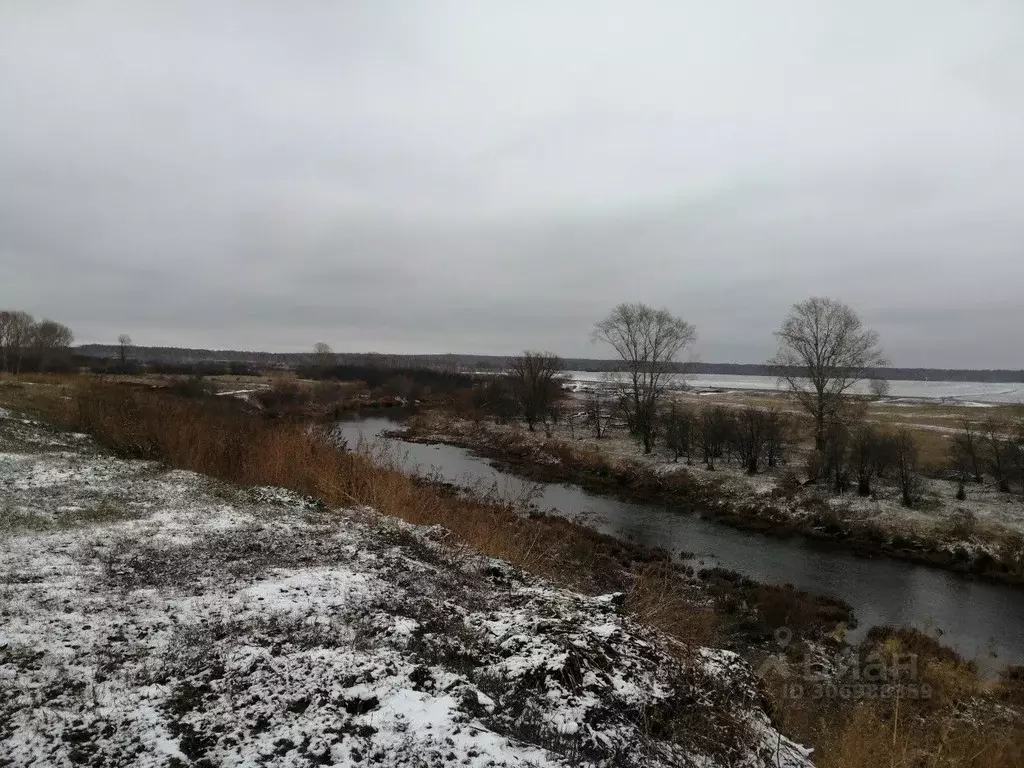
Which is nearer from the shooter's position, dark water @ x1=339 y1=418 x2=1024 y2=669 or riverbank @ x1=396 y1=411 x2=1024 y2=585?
dark water @ x1=339 y1=418 x2=1024 y2=669

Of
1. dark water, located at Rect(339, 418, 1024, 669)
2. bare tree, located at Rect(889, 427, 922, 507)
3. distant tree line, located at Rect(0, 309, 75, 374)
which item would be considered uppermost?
distant tree line, located at Rect(0, 309, 75, 374)

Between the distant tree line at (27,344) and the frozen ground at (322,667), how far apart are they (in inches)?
1974

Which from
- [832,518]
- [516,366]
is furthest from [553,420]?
[832,518]

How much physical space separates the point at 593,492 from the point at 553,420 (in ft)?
71.6

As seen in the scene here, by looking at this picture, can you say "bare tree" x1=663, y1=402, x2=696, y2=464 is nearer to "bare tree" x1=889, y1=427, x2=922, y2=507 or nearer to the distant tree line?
"bare tree" x1=889, y1=427, x2=922, y2=507

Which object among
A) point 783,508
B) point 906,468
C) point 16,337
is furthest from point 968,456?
point 16,337

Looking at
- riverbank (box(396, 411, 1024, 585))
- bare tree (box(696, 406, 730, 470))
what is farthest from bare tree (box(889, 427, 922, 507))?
bare tree (box(696, 406, 730, 470))

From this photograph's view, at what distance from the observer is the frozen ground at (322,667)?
3.57m

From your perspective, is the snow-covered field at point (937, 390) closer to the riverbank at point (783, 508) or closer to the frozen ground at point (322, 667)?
the riverbank at point (783, 508)

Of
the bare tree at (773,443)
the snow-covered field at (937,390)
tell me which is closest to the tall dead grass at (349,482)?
the bare tree at (773,443)

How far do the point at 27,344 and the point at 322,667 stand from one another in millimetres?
85306

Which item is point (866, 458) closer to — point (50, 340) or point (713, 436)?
point (713, 436)

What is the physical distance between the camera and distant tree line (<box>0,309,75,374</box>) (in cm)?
5147

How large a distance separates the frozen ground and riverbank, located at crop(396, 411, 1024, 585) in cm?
1824
